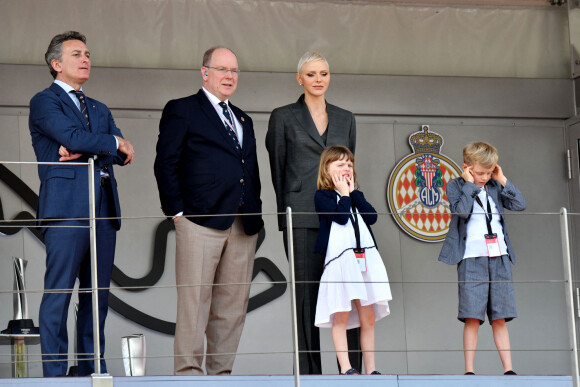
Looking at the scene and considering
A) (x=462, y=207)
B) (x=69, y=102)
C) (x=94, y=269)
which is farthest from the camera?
(x=462, y=207)

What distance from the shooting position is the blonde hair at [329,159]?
3.52 metres

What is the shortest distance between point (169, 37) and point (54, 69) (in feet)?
4.76

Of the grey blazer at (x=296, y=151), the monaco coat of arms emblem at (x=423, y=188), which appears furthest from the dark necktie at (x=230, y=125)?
the monaco coat of arms emblem at (x=423, y=188)

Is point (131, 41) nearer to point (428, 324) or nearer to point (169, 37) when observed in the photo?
point (169, 37)

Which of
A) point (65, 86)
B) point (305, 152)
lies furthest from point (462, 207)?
point (65, 86)

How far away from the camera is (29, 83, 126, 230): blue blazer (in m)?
3.36

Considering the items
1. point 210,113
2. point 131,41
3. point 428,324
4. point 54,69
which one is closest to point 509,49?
point 428,324

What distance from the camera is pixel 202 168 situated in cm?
355

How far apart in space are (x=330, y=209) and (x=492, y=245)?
0.55 m

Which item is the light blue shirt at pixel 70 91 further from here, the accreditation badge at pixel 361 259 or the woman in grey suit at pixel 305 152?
the accreditation badge at pixel 361 259

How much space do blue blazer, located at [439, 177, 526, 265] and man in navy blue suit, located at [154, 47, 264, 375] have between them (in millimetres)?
634

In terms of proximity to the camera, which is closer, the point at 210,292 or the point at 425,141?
the point at 210,292

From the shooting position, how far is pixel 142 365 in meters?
4.11

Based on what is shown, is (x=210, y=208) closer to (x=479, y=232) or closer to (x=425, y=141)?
(x=479, y=232)
